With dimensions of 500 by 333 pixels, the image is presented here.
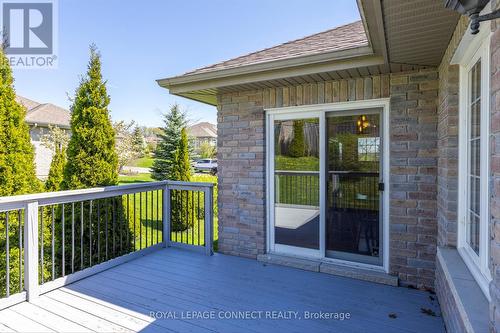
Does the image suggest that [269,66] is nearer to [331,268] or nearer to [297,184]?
[297,184]

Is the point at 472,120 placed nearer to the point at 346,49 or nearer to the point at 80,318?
the point at 346,49

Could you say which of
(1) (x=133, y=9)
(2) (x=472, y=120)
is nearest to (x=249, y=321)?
(2) (x=472, y=120)

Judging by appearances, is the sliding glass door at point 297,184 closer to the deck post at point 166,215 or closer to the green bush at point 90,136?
the deck post at point 166,215

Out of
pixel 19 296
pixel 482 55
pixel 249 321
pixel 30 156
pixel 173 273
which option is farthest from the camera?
pixel 30 156

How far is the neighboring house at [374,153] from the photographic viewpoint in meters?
1.97

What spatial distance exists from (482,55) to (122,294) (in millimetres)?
3585

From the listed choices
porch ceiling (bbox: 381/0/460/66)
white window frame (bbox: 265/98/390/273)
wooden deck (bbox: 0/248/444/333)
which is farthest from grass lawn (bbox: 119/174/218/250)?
porch ceiling (bbox: 381/0/460/66)

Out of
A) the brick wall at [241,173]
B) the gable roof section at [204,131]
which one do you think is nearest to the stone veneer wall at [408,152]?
the brick wall at [241,173]

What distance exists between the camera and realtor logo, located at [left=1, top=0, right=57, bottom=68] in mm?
5259

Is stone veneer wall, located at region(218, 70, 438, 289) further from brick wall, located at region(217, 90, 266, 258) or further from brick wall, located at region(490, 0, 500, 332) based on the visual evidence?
brick wall, located at region(490, 0, 500, 332)

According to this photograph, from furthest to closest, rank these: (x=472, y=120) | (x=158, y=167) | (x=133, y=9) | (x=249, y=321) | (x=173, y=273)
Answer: (x=158, y=167) < (x=133, y=9) < (x=173, y=273) < (x=249, y=321) < (x=472, y=120)

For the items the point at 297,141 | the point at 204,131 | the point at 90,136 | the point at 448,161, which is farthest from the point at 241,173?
the point at 204,131

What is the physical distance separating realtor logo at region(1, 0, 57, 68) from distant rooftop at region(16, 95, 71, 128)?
9894 mm

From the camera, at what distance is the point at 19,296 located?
9.22 ft
